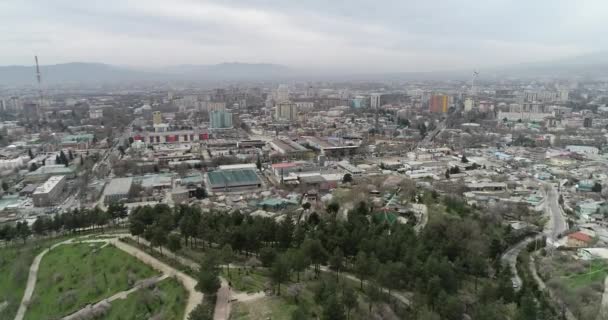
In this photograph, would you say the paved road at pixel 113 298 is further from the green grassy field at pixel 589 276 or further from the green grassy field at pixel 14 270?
the green grassy field at pixel 589 276

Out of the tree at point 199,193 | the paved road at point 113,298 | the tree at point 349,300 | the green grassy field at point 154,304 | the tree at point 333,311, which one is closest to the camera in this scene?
the tree at point 333,311

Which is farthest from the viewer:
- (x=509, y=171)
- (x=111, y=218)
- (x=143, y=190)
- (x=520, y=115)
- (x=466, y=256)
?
(x=520, y=115)

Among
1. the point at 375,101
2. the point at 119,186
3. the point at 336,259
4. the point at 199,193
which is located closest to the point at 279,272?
the point at 336,259

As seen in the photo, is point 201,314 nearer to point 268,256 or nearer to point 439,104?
point 268,256

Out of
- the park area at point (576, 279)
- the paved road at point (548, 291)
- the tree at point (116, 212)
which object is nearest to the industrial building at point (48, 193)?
the tree at point (116, 212)

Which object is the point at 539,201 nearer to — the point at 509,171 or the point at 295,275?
the point at 509,171

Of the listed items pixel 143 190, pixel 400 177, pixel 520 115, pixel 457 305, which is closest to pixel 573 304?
pixel 457 305

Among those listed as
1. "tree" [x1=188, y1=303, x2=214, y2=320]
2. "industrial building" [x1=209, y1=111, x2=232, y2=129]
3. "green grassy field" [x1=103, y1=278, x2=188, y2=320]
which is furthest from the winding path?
"industrial building" [x1=209, y1=111, x2=232, y2=129]
